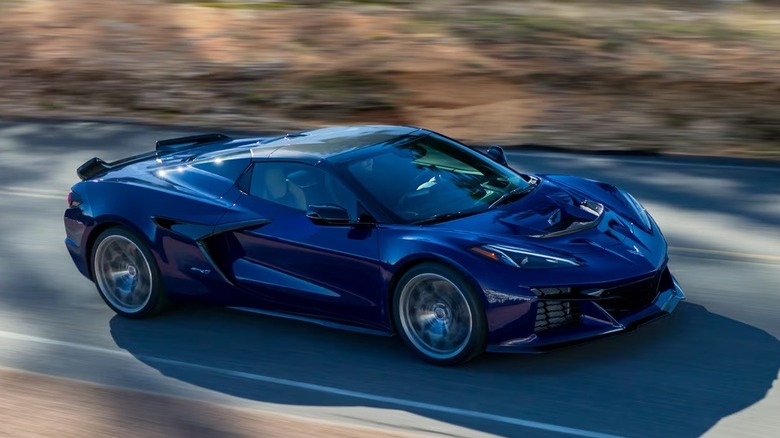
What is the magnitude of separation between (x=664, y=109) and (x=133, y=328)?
8.59 metres

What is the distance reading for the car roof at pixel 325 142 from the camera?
25.1ft

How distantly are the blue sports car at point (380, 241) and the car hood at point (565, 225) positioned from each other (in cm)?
2

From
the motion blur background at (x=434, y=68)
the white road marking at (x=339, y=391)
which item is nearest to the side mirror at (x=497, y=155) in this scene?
the white road marking at (x=339, y=391)

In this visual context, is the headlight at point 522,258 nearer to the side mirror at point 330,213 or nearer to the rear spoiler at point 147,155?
the side mirror at point 330,213

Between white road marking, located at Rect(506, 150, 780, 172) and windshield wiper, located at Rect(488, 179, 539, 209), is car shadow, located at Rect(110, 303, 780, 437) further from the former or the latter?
white road marking, located at Rect(506, 150, 780, 172)

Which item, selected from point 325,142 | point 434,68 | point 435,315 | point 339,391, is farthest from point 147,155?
point 434,68

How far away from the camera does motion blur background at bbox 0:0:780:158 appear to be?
14.5 metres

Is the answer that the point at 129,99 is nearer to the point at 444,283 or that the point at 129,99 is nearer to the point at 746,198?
the point at 746,198

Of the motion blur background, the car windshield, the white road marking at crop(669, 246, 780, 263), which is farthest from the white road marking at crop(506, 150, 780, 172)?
the car windshield

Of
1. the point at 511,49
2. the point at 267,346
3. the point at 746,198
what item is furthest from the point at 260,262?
the point at 511,49

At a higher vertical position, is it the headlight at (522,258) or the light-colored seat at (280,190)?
the light-colored seat at (280,190)

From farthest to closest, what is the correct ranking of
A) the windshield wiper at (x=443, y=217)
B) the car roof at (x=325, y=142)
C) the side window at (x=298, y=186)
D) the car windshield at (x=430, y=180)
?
the car roof at (x=325, y=142), the side window at (x=298, y=186), the car windshield at (x=430, y=180), the windshield wiper at (x=443, y=217)

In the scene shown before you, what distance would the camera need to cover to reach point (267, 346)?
7.50 meters

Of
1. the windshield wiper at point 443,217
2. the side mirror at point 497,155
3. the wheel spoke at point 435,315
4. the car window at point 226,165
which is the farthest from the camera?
the side mirror at point 497,155
